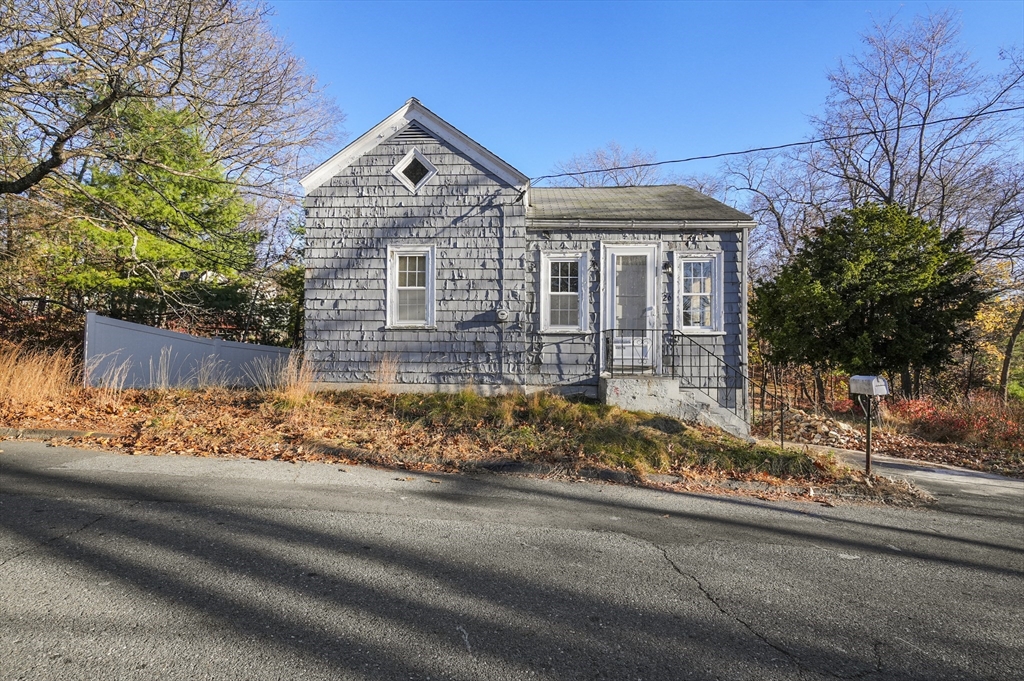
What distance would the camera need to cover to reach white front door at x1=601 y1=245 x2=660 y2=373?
11742mm

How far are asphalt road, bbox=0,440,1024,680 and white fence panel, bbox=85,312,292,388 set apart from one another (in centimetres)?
548

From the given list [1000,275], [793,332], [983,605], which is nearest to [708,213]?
[793,332]

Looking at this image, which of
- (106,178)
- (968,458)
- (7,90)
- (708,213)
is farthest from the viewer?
(106,178)

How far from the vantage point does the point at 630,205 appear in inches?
503

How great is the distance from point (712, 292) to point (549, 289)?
129 inches

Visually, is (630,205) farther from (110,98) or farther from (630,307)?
(110,98)

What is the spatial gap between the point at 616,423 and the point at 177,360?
9564 mm

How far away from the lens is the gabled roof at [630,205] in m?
11.7

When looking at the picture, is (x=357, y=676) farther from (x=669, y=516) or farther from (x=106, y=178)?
(x=106, y=178)

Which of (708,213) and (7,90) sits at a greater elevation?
(7,90)

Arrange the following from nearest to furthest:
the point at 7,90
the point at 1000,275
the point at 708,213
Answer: the point at 7,90
the point at 708,213
the point at 1000,275

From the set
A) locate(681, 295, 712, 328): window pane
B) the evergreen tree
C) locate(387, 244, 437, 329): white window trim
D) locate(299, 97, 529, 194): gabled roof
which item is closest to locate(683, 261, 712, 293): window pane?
locate(681, 295, 712, 328): window pane

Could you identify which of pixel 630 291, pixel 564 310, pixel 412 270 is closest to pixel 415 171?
pixel 412 270

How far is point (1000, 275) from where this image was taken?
1920 centimetres
